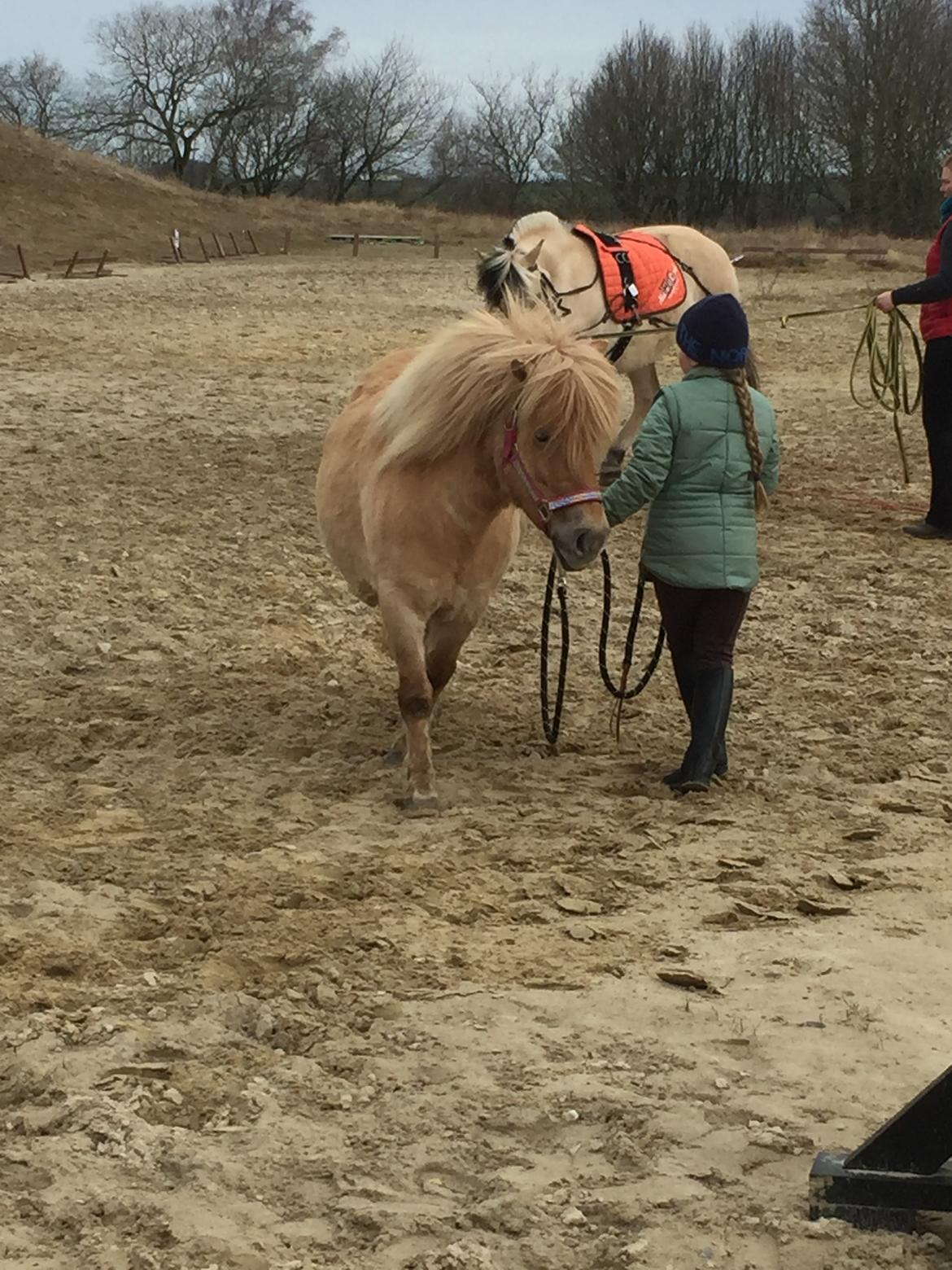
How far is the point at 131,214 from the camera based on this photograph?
1353 inches

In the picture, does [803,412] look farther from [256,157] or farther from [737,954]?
[256,157]

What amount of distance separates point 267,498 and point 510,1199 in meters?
6.05

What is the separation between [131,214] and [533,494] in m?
32.7

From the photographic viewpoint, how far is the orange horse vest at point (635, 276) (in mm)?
8750

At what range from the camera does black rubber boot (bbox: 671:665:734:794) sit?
4.53m

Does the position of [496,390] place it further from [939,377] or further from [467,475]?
[939,377]

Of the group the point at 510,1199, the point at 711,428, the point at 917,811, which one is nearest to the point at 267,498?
the point at 711,428

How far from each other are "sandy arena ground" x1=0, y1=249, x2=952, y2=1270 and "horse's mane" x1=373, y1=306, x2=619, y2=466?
112cm

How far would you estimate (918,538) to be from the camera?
7.77m

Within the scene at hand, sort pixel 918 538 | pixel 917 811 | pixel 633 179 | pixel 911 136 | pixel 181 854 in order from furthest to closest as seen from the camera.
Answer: pixel 633 179 → pixel 911 136 → pixel 918 538 → pixel 917 811 → pixel 181 854

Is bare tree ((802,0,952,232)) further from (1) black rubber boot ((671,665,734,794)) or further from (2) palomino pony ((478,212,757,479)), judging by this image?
(1) black rubber boot ((671,665,734,794))

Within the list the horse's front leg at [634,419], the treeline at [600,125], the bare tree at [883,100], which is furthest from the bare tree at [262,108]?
the horse's front leg at [634,419]

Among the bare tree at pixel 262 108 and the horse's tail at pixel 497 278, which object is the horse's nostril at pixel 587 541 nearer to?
the horse's tail at pixel 497 278

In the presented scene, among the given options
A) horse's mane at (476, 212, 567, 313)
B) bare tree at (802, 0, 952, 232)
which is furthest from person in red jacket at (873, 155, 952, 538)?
bare tree at (802, 0, 952, 232)
